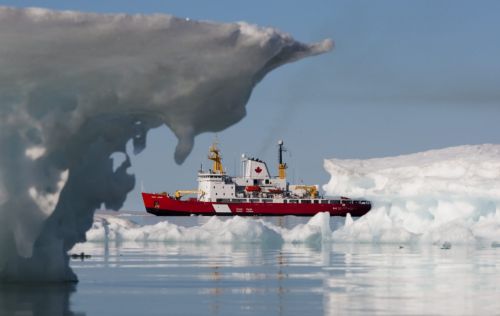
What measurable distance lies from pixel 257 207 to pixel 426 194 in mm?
61874

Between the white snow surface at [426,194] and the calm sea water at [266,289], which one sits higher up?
the white snow surface at [426,194]

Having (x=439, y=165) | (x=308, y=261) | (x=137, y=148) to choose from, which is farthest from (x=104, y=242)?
(x=137, y=148)

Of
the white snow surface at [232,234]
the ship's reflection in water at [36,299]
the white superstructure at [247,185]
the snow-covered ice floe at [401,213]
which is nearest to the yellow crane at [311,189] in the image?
the white superstructure at [247,185]

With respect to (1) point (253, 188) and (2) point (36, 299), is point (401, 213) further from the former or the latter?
(1) point (253, 188)

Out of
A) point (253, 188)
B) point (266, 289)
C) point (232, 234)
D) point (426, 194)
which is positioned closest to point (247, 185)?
point (253, 188)

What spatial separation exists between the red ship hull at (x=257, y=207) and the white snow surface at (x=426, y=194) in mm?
42282

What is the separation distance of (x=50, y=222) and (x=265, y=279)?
444 cm

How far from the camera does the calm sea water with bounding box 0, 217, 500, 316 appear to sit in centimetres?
1378

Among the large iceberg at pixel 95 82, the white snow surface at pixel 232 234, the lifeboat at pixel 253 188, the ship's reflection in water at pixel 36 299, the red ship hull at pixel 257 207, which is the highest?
the lifeboat at pixel 253 188

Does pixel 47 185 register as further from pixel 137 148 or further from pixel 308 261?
pixel 308 261

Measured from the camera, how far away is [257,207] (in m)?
114

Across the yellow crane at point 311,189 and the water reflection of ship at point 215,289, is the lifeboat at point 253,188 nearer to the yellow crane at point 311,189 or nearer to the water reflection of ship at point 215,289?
the yellow crane at point 311,189

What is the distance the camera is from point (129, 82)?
15.9 m

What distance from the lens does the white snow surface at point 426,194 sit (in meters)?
41.7
